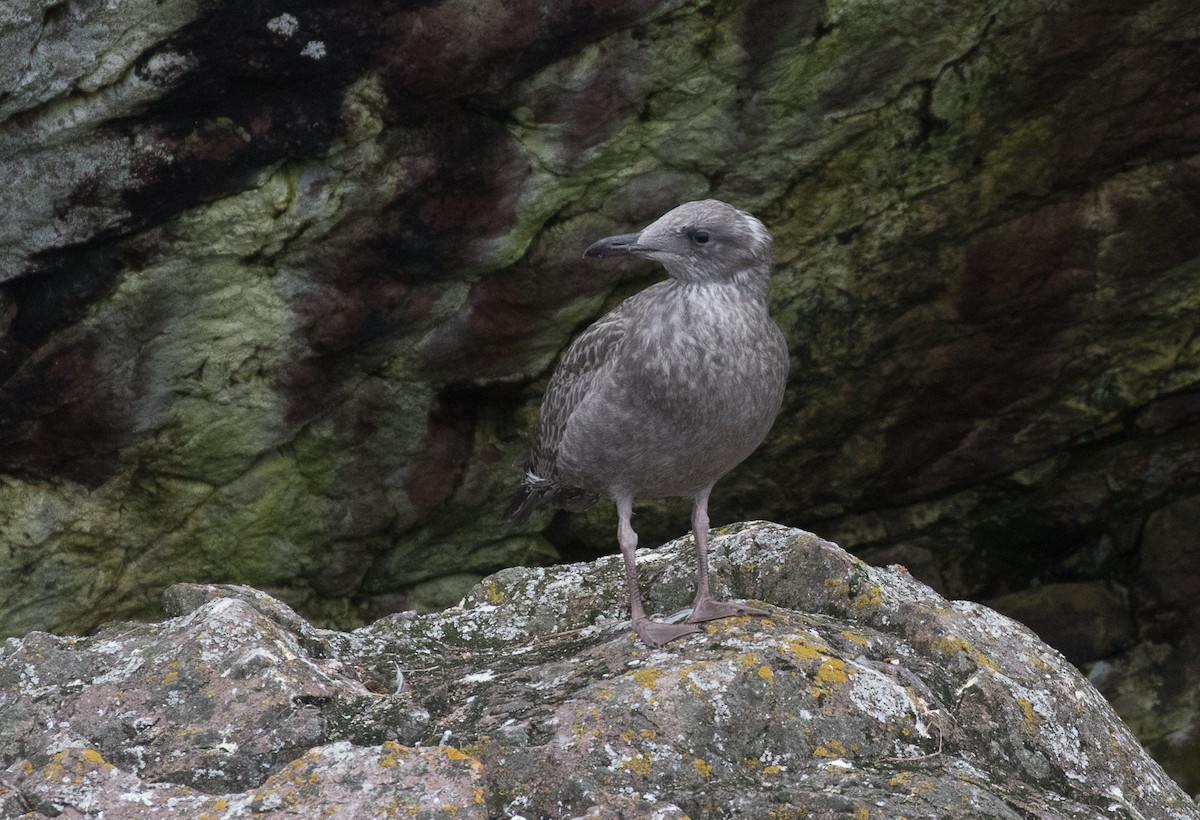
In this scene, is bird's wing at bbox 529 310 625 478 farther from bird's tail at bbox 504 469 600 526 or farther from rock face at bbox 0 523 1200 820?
rock face at bbox 0 523 1200 820

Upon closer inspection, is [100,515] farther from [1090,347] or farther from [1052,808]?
[1090,347]

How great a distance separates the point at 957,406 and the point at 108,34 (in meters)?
5.90

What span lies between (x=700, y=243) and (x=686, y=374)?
1.88 ft

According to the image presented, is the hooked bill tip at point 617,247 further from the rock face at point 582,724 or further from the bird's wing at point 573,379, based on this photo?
the rock face at point 582,724

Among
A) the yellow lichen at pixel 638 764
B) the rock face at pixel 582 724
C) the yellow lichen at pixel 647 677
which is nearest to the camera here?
the rock face at pixel 582 724

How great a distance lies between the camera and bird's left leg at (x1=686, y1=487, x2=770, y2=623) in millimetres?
5008

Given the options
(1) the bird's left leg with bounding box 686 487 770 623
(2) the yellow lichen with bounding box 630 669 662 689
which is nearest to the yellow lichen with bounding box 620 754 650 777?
(2) the yellow lichen with bounding box 630 669 662 689

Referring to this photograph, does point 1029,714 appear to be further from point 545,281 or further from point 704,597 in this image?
point 545,281

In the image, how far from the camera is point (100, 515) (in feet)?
25.7

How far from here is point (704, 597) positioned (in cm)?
522

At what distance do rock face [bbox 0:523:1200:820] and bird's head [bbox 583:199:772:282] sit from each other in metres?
1.43

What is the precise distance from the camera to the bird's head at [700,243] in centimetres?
521

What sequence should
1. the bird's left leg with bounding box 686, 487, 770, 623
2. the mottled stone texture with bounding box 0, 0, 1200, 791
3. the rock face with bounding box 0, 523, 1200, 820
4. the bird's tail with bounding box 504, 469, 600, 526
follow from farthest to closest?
the mottled stone texture with bounding box 0, 0, 1200, 791
the bird's tail with bounding box 504, 469, 600, 526
the bird's left leg with bounding box 686, 487, 770, 623
the rock face with bounding box 0, 523, 1200, 820

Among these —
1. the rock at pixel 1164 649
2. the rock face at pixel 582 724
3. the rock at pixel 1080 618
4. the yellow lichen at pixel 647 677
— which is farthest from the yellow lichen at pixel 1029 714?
the rock at pixel 1164 649
